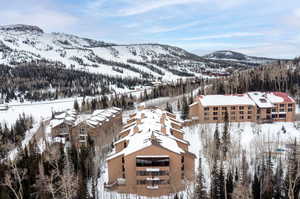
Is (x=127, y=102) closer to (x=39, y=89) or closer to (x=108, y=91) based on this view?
(x=108, y=91)

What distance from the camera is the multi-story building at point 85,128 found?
182ft

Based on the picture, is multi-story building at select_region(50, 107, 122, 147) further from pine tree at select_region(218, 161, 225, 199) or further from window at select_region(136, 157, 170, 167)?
pine tree at select_region(218, 161, 225, 199)

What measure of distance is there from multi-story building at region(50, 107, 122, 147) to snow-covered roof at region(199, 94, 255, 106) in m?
26.7

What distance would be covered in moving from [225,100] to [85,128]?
38.8 m

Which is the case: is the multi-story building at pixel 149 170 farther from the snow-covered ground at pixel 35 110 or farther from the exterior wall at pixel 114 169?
the snow-covered ground at pixel 35 110

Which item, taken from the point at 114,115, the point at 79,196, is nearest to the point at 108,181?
the point at 79,196

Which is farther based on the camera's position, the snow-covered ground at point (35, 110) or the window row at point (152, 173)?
the snow-covered ground at point (35, 110)

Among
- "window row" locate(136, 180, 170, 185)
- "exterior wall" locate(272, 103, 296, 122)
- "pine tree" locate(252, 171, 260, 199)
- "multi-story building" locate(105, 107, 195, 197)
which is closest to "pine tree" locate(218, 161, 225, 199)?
"pine tree" locate(252, 171, 260, 199)

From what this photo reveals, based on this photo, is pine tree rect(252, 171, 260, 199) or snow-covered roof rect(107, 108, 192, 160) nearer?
pine tree rect(252, 171, 260, 199)

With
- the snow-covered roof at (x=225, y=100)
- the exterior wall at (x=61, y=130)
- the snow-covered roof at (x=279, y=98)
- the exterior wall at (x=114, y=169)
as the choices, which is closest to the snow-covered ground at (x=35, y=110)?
the exterior wall at (x=61, y=130)

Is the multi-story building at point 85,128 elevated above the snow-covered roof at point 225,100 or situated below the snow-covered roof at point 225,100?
below

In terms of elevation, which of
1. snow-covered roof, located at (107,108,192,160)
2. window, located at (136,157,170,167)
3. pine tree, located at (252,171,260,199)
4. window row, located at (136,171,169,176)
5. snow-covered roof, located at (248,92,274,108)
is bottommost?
pine tree, located at (252,171,260,199)

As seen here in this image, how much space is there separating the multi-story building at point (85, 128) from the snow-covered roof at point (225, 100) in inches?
1052

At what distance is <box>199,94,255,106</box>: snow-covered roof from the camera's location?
Answer: 63844 mm
